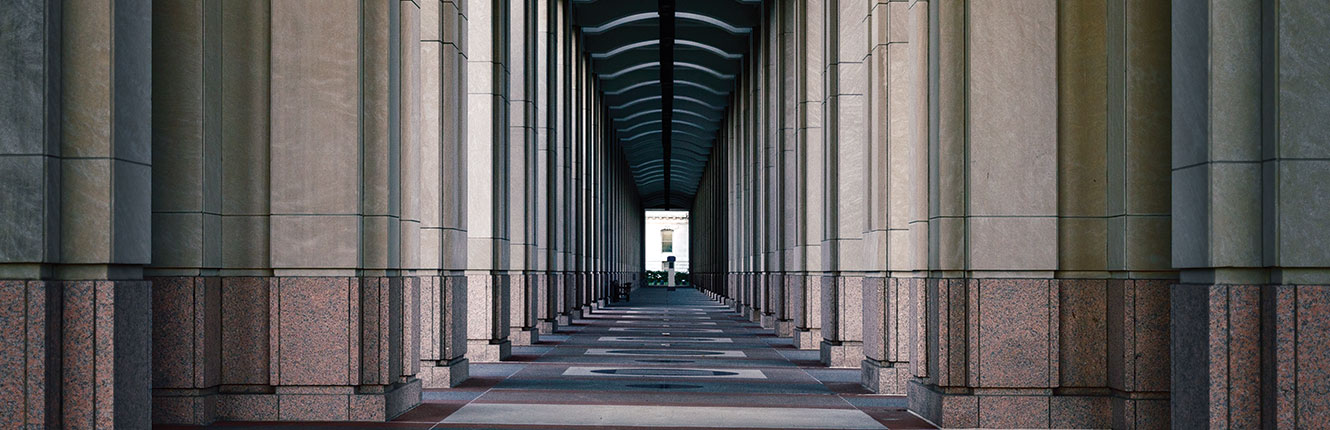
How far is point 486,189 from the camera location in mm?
18703

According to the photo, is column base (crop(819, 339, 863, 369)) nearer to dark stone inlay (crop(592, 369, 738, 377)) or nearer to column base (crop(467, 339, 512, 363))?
dark stone inlay (crop(592, 369, 738, 377))

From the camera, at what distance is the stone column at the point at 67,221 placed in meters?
7.10

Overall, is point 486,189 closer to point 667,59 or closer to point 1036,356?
point 1036,356

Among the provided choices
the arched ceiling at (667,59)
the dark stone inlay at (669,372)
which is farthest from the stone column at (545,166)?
the dark stone inlay at (669,372)

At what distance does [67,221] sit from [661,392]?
711cm

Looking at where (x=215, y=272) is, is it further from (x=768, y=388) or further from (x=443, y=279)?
(x=768, y=388)

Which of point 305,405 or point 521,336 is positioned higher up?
point 305,405

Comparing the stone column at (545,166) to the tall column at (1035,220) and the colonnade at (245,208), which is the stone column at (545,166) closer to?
A: the colonnade at (245,208)

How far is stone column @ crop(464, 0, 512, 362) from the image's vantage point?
60.7ft

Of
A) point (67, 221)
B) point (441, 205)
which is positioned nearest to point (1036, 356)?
point (441, 205)

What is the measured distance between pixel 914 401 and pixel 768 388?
2817 millimetres

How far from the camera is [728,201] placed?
49.5m

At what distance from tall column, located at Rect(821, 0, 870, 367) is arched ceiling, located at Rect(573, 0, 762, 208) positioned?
12690 millimetres

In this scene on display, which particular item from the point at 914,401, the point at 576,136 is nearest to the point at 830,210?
the point at 914,401
